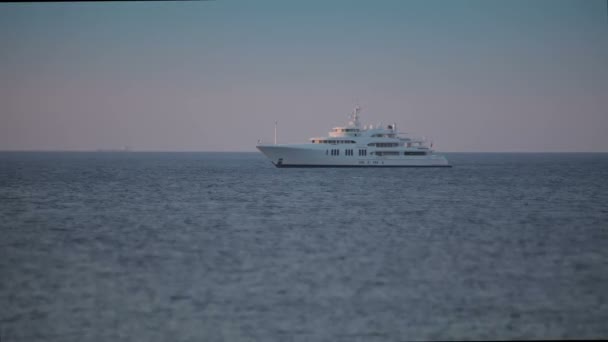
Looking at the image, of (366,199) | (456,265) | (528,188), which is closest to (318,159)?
(528,188)

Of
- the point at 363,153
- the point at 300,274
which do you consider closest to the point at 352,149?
the point at 363,153

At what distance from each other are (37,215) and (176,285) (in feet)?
61.7

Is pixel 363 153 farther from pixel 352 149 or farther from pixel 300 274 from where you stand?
pixel 300 274

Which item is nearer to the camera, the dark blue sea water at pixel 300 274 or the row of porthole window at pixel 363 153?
the dark blue sea water at pixel 300 274

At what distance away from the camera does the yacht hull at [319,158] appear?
2832 inches

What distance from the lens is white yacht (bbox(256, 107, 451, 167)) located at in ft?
237

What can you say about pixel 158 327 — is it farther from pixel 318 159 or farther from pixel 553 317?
pixel 318 159

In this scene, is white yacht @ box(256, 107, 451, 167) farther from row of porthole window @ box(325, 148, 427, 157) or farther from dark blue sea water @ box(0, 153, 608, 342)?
dark blue sea water @ box(0, 153, 608, 342)

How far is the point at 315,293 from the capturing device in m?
14.2

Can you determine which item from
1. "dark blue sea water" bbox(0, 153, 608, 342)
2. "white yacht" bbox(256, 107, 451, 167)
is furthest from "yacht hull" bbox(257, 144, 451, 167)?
"dark blue sea water" bbox(0, 153, 608, 342)

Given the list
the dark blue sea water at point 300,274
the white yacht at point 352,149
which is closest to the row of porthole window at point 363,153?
the white yacht at point 352,149

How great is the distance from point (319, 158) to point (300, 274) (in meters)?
56.5

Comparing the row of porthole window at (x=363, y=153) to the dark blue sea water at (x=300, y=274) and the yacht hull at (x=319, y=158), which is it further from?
the dark blue sea water at (x=300, y=274)

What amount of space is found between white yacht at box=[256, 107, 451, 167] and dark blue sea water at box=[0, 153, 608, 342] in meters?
38.7
